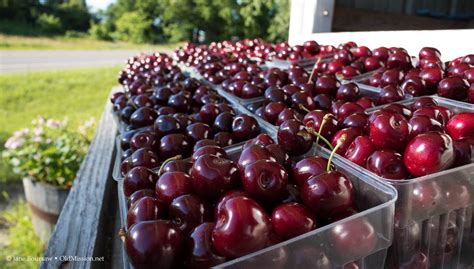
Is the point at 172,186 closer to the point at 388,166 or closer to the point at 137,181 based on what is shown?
the point at 137,181

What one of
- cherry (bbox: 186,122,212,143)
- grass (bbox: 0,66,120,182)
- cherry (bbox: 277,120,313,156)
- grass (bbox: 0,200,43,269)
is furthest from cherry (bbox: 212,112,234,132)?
grass (bbox: 0,66,120,182)

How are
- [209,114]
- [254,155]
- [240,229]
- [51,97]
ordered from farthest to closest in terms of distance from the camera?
[51,97]
[209,114]
[254,155]
[240,229]

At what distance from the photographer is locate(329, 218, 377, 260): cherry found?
2.18 ft

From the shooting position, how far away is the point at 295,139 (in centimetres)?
96

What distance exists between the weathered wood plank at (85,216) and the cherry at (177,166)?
0.34 meters

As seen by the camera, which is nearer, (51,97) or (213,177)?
(213,177)

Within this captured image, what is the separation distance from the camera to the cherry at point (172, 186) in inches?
32.4

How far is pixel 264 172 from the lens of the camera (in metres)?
0.75

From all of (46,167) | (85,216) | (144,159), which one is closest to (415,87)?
(144,159)

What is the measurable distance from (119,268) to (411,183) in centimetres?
82

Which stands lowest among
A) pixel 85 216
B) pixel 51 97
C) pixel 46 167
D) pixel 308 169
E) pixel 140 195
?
pixel 51 97

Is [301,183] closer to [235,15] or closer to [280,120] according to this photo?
[280,120]

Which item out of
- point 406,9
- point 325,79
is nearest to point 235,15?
point 406,9

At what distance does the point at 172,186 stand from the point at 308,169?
0.98 feet
